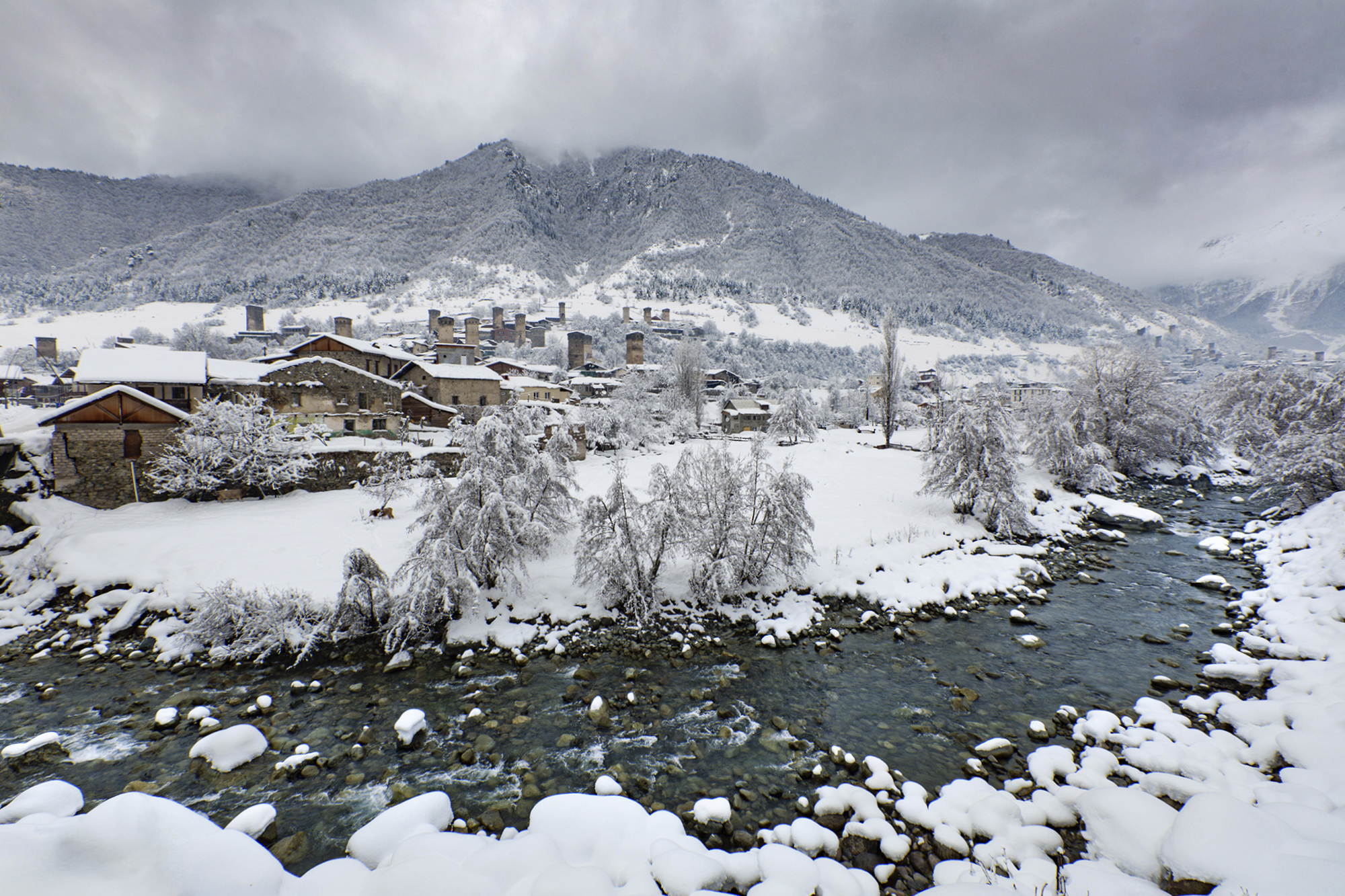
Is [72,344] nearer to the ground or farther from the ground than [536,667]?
farther from the ground

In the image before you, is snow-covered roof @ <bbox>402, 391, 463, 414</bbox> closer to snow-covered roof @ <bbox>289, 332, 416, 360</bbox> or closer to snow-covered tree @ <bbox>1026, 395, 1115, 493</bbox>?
snow-covered roof @ <bbox>289, 332, 416, 360</bbox>

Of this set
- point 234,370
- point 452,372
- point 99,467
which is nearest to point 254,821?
point 99,467

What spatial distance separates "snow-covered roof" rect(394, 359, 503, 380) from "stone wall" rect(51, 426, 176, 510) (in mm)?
21654

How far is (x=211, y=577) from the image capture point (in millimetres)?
15617

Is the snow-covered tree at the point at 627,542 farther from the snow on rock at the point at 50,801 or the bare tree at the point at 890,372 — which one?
the bare tree at the point at 890,372

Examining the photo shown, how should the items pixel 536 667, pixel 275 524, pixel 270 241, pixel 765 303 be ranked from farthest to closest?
pixel 270 241 < pixel 765 303 < pixel 275 524 < pixel 536 667

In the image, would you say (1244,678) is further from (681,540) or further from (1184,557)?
(681,540)

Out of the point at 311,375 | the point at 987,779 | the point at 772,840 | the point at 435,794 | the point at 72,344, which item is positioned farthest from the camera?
the point at 72,344

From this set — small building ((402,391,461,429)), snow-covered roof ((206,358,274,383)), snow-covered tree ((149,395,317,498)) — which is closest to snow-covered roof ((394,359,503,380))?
small building ((402,391,461,429))

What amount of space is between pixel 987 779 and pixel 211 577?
74.2 ft

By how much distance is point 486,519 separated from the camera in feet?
50.3

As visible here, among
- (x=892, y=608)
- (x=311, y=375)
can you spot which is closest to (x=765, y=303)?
(x=311, y=375)

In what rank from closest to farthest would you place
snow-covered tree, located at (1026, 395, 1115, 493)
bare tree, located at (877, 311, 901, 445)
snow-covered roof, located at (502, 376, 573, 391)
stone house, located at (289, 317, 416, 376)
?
snow-covered tree, located at (1026, 395, 1115, 493), stone house, located at (289, 317, 416, 376), bare tree, located at (877, 311, 901, 445), snow-covered roof, located at (502, 376, 573, 391)

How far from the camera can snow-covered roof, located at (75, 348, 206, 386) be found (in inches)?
1051
